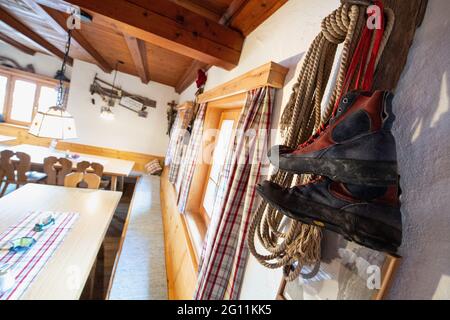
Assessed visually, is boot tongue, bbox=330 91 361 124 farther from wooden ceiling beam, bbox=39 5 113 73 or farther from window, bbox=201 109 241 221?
wooden ceiling beam, bbox=39 5 113 73

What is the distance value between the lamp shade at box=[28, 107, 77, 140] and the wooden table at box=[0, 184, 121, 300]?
0.66 m

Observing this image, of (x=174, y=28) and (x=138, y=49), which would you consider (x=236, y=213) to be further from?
(x=138, y=49)

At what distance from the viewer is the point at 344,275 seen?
0.49 m

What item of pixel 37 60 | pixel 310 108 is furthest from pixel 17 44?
pixel 310 108

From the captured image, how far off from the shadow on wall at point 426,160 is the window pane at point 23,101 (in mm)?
6226

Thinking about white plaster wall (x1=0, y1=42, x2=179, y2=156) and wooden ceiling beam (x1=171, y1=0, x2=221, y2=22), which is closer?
wooden ceiling beam (x1=171, y1=0, x2=221, y2=22)

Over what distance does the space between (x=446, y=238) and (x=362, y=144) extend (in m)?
0.25

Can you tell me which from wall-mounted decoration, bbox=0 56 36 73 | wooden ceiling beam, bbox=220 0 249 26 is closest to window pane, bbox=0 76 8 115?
wall-mounted decoration, bbox=0 56 36 73

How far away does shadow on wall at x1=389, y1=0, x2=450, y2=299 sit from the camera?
0.37 m

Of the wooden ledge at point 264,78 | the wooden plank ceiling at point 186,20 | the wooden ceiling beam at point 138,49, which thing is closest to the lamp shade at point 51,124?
the wooden plank ceiling at point 186,20

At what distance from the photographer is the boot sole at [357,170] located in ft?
1.01

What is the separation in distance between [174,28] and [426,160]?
1454 mm
